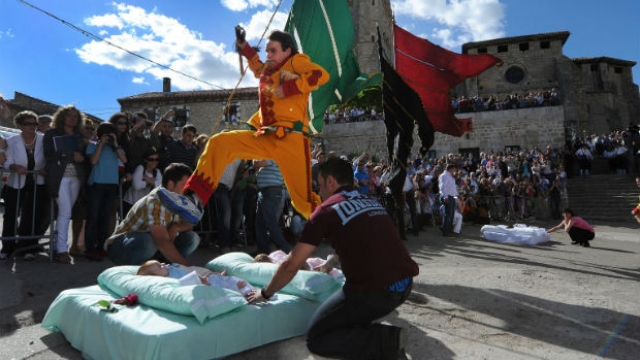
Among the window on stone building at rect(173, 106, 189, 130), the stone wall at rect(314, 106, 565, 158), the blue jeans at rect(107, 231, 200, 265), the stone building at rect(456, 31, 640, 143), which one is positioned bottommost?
the blue jeans at rect(107, 231, 200, 265)

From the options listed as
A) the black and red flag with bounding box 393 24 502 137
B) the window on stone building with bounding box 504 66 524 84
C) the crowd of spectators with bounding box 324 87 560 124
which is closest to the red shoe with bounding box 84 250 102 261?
the black and red flag with bounding box 393 24 502 137

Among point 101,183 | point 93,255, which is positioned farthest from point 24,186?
point 93,255

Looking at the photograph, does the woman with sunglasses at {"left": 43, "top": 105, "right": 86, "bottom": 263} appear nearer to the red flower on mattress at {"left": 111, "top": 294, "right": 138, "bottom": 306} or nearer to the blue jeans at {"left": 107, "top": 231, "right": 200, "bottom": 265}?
the blue jeans at {"left": 107, "top": 231, "right": 200, "bottom": 265}

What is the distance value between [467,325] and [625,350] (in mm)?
993

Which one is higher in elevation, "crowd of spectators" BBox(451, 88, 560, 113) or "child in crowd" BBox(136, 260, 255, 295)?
"crowd of spectators" BBox(451, 88, 560, 113)

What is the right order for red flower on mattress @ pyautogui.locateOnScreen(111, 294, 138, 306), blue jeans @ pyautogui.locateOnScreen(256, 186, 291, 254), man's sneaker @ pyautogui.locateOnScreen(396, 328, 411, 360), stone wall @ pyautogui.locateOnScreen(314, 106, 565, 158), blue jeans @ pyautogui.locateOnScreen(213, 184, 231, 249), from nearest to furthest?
man's sneaker @ pyautogui.locateOnScreen(396, 328, 411, 360) → red flower on mattress @ pyautogui.locateOnScreen(111, 294, 138, 306) → blue jeans @ pyautogui.locateOnScreen(256, 186, 291, 254) → blue jeans @ pyautogui.locateOnScreen(213, 184, 231, 249) → stone wall @ pyautogui.locateOnScreen(314, 106, 565, 158)

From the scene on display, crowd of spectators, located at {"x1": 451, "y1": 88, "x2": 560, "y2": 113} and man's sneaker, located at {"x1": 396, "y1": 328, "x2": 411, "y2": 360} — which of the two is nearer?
man's sneaker, located at {"x1": 396, "y1": 328, "x2": 411, "y2": 360}

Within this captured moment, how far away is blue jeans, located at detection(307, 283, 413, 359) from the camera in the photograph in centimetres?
228

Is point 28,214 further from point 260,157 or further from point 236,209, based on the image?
point 260,157

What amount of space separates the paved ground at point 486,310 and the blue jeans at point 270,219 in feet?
2.80

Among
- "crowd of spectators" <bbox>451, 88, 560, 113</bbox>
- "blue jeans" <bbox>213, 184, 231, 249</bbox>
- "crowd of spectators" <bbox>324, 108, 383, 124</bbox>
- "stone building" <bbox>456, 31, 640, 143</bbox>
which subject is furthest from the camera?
"stone building" <bbox>456, 31, 640, 143</bbox>

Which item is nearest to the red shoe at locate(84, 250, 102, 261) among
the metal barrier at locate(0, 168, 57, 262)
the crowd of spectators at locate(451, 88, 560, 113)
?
the metal barrier at locate(0, 168, 57, 262)

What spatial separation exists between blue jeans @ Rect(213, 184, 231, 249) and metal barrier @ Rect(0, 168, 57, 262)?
211 centimetres

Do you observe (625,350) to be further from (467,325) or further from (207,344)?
(207,344)
